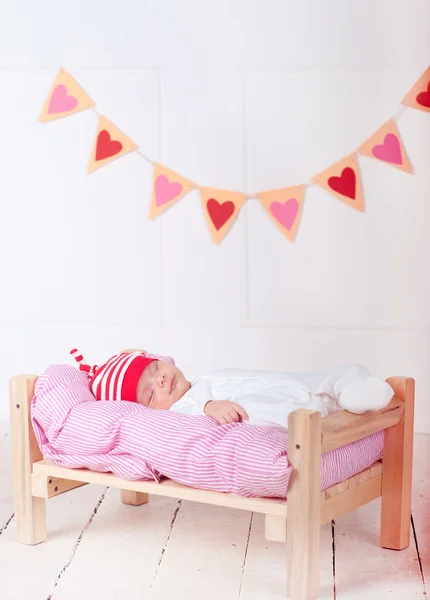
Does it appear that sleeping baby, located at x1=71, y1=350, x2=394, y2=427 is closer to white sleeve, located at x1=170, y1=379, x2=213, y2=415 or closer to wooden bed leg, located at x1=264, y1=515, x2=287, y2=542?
white sleeve, located at x1=170, y1=379, x2=213, y2=415

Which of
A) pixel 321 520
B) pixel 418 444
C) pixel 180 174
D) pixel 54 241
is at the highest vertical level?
pixel 180 174

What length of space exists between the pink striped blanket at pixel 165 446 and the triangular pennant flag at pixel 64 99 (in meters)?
1.63

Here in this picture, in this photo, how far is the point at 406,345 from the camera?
3.26 metres

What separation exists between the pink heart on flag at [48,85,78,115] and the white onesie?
169cm

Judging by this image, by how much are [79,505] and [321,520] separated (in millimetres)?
897

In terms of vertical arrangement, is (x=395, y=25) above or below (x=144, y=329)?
above

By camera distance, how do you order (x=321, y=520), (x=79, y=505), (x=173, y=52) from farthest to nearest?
1. (x=173, y=52)
2. (x=79, y=505)
3. (x=321, y=520)

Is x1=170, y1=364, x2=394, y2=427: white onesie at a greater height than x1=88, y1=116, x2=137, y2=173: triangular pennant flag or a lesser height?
lesser

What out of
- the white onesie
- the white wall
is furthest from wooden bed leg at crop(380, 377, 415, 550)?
the white wall

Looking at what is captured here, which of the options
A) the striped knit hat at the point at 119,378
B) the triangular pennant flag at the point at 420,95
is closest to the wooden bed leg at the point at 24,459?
the striped knit hat at the point at 119,378

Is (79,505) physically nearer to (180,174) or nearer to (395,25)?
(180,174)

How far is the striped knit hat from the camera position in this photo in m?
2.18

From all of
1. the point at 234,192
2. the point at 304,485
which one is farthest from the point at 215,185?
the point at 304,485

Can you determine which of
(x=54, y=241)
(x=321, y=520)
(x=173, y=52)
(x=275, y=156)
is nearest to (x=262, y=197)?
(x=275, y=156)
